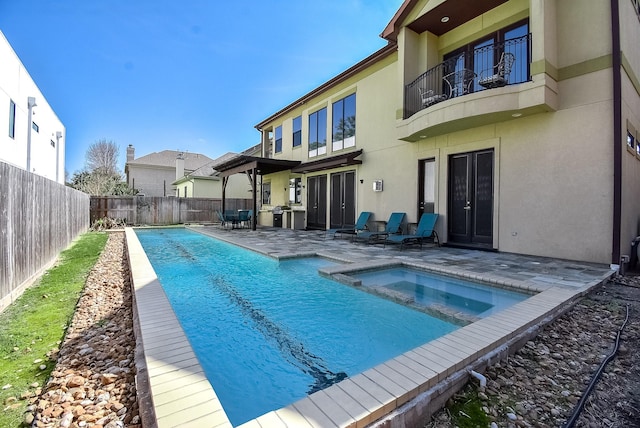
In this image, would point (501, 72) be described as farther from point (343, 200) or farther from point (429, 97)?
point (343, 200)

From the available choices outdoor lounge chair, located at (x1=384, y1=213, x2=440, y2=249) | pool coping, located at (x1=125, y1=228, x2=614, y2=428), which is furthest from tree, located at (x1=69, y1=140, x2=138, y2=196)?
pool coping, located at (x1=125, y1=228, x2=614, y2=428)

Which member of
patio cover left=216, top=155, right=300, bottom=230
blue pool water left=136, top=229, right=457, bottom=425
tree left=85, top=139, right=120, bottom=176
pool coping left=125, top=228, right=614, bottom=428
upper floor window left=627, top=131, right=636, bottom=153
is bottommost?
blue pool water left=136, top=229, right=457, bottom=425

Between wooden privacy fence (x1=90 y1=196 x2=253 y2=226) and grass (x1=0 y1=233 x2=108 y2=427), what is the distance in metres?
15.2

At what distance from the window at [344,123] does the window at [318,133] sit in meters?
0.78

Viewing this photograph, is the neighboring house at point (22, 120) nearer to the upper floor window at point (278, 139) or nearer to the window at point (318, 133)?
the window at point (318, 133)

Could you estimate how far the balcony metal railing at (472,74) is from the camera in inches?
317

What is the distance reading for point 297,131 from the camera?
17.2 meters

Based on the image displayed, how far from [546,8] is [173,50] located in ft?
53.9

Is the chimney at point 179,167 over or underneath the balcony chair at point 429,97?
over

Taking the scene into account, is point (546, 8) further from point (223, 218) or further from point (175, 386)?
point (223, 218)

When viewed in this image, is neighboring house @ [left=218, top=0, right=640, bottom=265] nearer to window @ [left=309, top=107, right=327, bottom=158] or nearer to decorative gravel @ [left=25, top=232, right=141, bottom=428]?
window @ [left=309, top=107, right=327, bottom=158]

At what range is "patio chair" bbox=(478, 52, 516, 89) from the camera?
303 inches

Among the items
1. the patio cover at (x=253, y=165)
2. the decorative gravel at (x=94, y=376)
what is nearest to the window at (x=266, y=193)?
the patio cover at (x=253, y=165)

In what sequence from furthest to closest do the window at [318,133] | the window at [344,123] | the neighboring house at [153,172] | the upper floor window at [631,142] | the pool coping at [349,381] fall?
the neighboring house at [153,172], the window at [318,133], the window at [344,123], the upper floor window at [631,142], the pool coping at [349,381]
